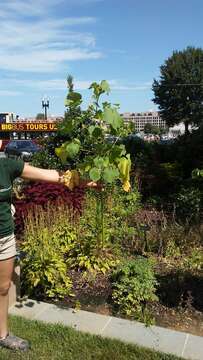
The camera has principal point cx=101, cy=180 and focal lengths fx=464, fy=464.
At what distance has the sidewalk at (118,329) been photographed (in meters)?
Answer: 3.80

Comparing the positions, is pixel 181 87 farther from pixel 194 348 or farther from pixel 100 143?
pixel 194 348

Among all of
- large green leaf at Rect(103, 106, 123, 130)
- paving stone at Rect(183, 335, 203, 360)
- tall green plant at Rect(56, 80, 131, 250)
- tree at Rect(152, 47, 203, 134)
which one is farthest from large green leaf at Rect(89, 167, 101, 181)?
tree at Rect(152, 47, 203, 134)

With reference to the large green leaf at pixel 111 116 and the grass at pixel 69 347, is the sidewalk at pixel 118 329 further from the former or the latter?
the large green leaf at pixel 111 116

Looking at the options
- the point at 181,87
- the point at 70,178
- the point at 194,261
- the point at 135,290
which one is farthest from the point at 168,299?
the point at 181,87

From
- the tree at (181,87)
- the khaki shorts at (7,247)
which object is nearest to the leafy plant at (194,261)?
the khaki shorts at (7,247)

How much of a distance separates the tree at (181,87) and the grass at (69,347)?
5976 cm

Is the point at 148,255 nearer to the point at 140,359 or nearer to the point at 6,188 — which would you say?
the point at 140,359

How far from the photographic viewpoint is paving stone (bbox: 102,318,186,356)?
382 cm

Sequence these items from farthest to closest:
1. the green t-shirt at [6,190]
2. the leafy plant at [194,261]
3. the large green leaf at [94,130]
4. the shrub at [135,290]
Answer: the leafy plant at [194,261]
the large green leaf at [94,130]
the shrub at [135,290]
the green t-shirt at [6,190]

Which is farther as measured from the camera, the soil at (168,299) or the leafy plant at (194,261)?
the leafy plant at (194,261)

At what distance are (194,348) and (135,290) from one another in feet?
2.84

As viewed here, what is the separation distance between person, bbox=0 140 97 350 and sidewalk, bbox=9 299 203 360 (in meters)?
0.53

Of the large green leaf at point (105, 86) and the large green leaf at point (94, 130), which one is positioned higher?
the large green leaf at point (105, 86)

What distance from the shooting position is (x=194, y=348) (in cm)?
377
